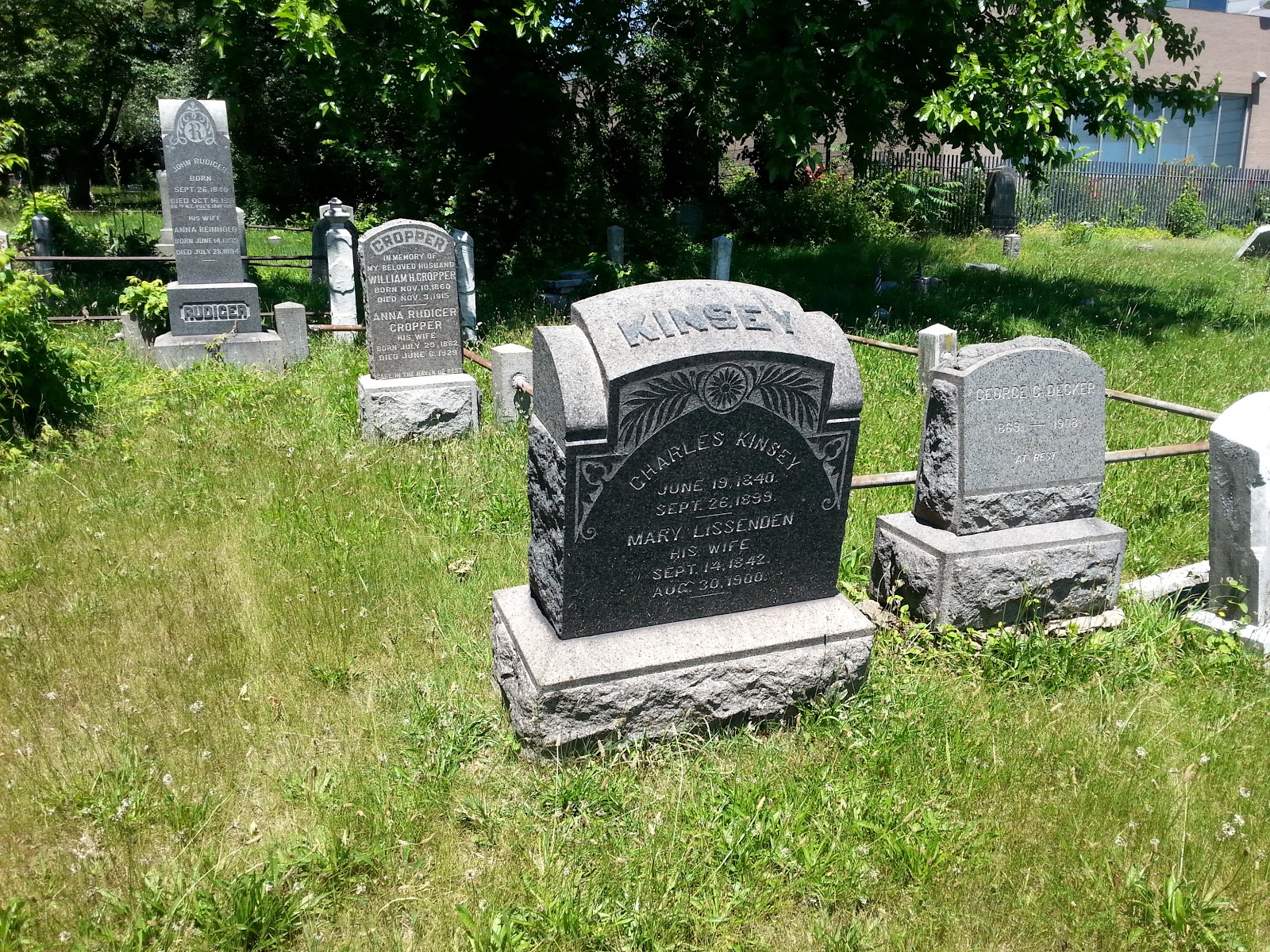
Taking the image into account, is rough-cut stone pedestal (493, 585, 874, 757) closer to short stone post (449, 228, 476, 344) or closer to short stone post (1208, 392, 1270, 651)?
short stone post (1208, 392, 1270, 651)

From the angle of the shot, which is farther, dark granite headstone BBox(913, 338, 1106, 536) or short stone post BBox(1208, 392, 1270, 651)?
dark granite headstone BBox(913, 338, 1106, 536)

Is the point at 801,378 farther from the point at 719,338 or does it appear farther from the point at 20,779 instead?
the point at 20,779

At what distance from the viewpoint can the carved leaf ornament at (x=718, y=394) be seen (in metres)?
3.42

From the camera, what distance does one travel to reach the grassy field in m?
2.91

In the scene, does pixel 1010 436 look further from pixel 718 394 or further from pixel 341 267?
pixel 341 267

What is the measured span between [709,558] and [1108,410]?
6.12 metres

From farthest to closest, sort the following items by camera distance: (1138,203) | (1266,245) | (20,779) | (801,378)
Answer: (1138,203), (1266,245), (801,378), (20,779)

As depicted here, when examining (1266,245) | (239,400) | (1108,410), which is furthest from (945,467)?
(1266,245)

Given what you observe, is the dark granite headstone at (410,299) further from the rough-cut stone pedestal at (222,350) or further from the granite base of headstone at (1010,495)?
the granite base of headstone at (1010,495)

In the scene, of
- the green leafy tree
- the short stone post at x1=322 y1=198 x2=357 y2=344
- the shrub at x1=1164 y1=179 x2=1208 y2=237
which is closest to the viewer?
the short stone post at x1=322 y1=198 x2=357 y2=344

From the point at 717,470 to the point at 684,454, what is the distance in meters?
0.17

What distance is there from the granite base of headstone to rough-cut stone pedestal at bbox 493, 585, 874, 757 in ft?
2.56

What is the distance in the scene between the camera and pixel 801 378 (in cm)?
362

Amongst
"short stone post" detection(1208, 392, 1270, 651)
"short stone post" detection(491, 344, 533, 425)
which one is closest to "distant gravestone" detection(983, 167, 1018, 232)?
"short stone post" detection(491, 344, 533, 425)
